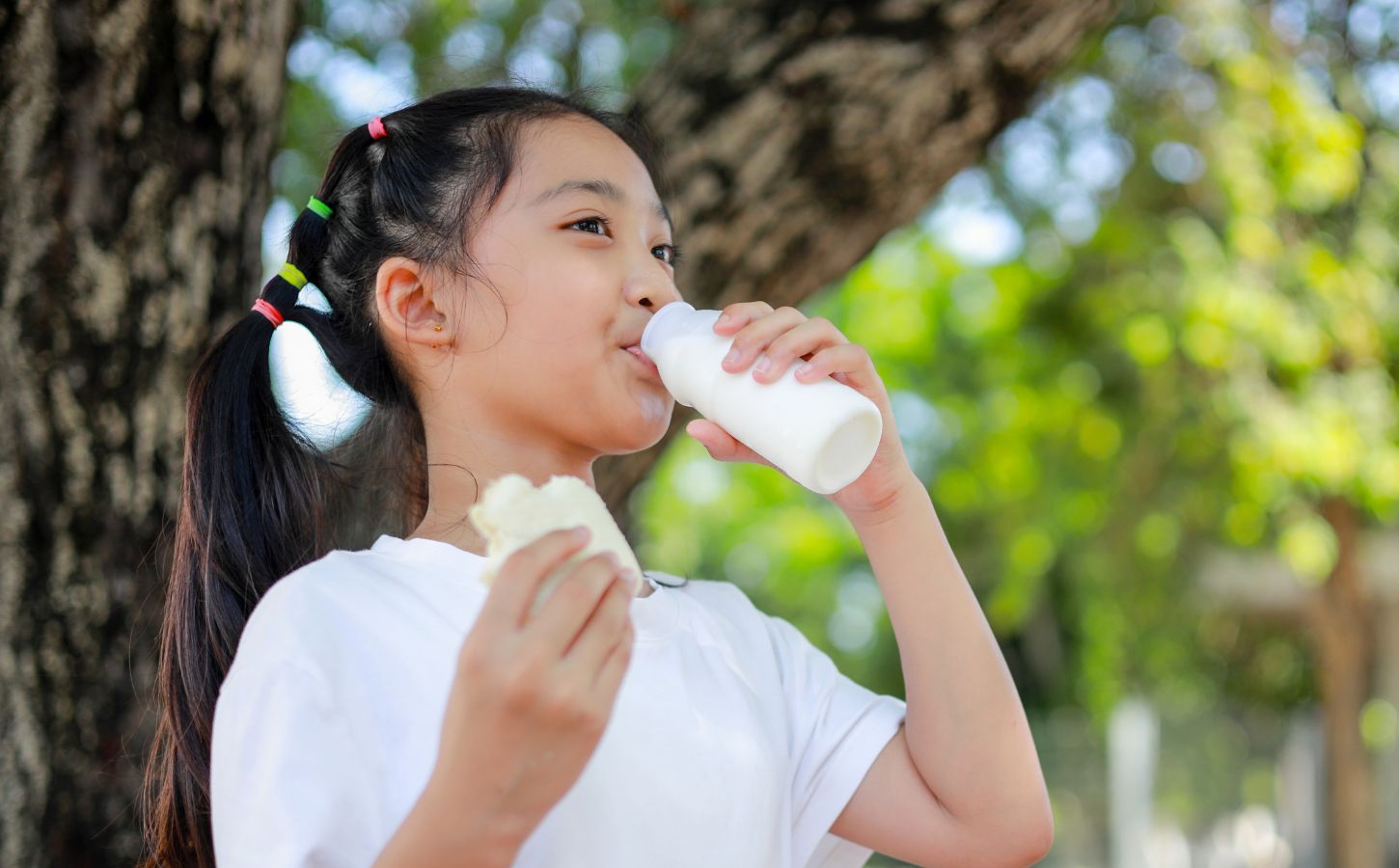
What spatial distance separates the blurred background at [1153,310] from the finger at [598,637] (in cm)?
213

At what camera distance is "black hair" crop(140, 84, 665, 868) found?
1588mm

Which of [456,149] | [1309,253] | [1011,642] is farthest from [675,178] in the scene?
[1011,642]

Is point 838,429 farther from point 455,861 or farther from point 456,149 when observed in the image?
point 456,149

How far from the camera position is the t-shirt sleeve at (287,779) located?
114cm

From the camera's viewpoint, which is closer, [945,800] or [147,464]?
[945,800]

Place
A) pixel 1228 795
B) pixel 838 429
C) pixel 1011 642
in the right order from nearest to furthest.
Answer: pixel 838 429 → pixel 1228 795 → pixel 1011 642

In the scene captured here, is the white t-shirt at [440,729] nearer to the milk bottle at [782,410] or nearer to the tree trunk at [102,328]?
the milk bottle at [782,410]

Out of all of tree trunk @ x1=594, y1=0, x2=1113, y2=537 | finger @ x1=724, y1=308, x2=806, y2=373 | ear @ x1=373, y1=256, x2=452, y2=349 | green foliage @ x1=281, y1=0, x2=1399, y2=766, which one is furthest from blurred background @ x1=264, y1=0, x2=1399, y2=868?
finger @ x1=724, y1=308, x2=806, y2=373

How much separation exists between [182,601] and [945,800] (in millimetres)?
937

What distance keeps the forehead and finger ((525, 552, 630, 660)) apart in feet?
2.12

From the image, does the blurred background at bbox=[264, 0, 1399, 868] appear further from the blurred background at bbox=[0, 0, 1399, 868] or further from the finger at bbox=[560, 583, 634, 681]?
the finger at bbox=[560, 583, 634, 681]

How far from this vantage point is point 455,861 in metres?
1.06

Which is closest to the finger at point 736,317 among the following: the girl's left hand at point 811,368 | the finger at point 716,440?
the girl's left hand at point 811,368

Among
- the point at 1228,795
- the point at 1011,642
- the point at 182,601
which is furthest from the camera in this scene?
the point at 1011,642
